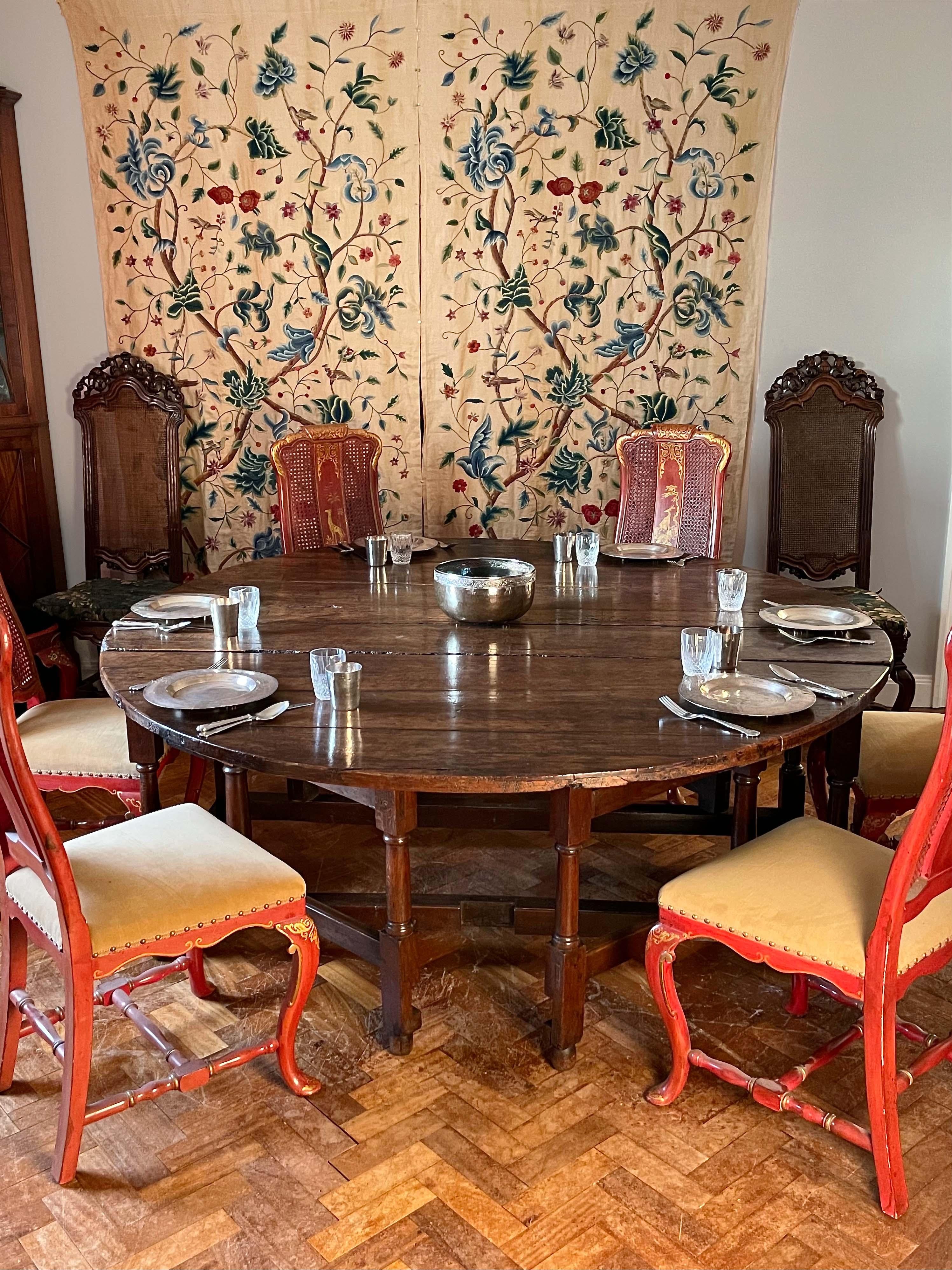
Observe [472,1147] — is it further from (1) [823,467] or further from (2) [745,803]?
(1) [823,467]

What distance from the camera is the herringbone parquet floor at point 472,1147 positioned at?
172 centimetres

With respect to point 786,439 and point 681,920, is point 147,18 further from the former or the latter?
point 681,920

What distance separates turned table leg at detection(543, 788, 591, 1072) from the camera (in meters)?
1.98

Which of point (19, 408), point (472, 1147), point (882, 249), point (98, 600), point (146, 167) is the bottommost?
point (472, 1147)

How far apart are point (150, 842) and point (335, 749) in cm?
43

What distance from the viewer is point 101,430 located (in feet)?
13.6

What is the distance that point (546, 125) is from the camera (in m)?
3.92

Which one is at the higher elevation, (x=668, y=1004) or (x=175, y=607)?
(x=175, y=607)

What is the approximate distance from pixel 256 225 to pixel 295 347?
1.46 feet

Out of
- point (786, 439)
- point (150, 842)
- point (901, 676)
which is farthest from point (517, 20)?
point (150, 842)

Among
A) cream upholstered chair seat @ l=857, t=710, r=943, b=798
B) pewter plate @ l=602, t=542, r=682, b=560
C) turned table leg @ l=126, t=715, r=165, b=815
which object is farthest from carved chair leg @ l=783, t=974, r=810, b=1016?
turned table leg @ l=126, t=715, r=165, b=815

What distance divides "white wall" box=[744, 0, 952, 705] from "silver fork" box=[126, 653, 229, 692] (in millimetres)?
2516

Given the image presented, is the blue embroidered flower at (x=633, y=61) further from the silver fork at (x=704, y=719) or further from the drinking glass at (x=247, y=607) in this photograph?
the silver fork at (x=704, y=719)

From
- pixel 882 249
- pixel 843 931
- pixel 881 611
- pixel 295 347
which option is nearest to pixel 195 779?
pixel 843 931
